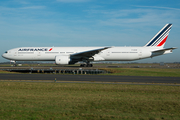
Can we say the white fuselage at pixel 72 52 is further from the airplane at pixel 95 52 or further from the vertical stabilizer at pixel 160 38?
the vertical stabilizer at pixel 160 38

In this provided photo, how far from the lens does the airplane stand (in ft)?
119

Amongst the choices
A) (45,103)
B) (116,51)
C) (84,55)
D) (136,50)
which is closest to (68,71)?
(84,55)

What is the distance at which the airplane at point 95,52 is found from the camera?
36.4m

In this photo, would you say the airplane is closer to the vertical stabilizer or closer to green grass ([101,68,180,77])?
the vertical stabilizer

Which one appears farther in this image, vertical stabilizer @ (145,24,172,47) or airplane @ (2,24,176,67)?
vertical stabilizer @ (145,24,172,47)

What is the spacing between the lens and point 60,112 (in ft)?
23.8

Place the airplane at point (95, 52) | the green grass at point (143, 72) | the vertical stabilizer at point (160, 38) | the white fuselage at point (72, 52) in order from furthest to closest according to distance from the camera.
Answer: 1. the vertical stabilizer at point (160, 38)
2. the white fuselage at point (72, 52)
3. the airplane at point (95, 52)
4. the green grass at point (143, 72)

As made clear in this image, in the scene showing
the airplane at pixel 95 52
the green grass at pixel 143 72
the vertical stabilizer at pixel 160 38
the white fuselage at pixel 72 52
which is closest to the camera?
the green grass at pixel 143 72

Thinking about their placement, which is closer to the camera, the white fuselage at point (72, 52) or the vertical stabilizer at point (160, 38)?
the white fuselage at point (72, 52)

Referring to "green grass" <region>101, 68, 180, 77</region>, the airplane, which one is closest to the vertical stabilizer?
the airplane

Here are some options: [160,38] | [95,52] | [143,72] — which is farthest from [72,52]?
[160,38]

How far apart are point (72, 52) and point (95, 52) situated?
5.11 m

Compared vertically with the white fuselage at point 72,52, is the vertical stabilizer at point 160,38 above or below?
above

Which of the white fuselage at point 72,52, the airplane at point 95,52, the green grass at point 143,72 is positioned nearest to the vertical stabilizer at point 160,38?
the airplane at point 95,52
